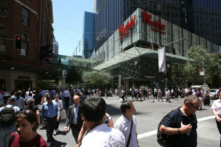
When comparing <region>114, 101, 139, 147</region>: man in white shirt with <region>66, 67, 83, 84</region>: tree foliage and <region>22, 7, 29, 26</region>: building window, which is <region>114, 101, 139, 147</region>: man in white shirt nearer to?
<region>22, 7, 29, 26</region>: building window

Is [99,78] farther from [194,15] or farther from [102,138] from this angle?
[194,15]

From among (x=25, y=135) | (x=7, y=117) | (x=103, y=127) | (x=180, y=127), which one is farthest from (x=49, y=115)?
(x=103, y=127)

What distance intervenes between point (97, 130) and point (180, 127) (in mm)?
1659

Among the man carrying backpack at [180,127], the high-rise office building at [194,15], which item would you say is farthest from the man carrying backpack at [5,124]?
the high-rise office building at [194,15]

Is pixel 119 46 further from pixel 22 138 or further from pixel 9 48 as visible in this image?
pixel 22 138

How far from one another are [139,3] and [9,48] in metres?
40.3

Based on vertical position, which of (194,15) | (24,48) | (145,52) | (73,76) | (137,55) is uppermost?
(194,15)

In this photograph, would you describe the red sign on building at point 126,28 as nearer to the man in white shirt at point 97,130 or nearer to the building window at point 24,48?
the building window at point 24,48

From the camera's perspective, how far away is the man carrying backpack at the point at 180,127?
2.40m

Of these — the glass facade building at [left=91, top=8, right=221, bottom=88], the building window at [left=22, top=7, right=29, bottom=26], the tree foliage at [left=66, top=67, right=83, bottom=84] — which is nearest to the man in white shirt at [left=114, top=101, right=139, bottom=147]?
the building window at [left=22, top=7, right=29, bottom=26]

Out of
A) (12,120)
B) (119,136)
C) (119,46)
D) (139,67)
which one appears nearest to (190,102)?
(119,136)

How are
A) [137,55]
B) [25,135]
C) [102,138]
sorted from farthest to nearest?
[137,55] < [25,135] < [102,138]

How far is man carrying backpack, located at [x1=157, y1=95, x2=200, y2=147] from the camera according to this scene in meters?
2.40

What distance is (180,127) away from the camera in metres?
2.47
